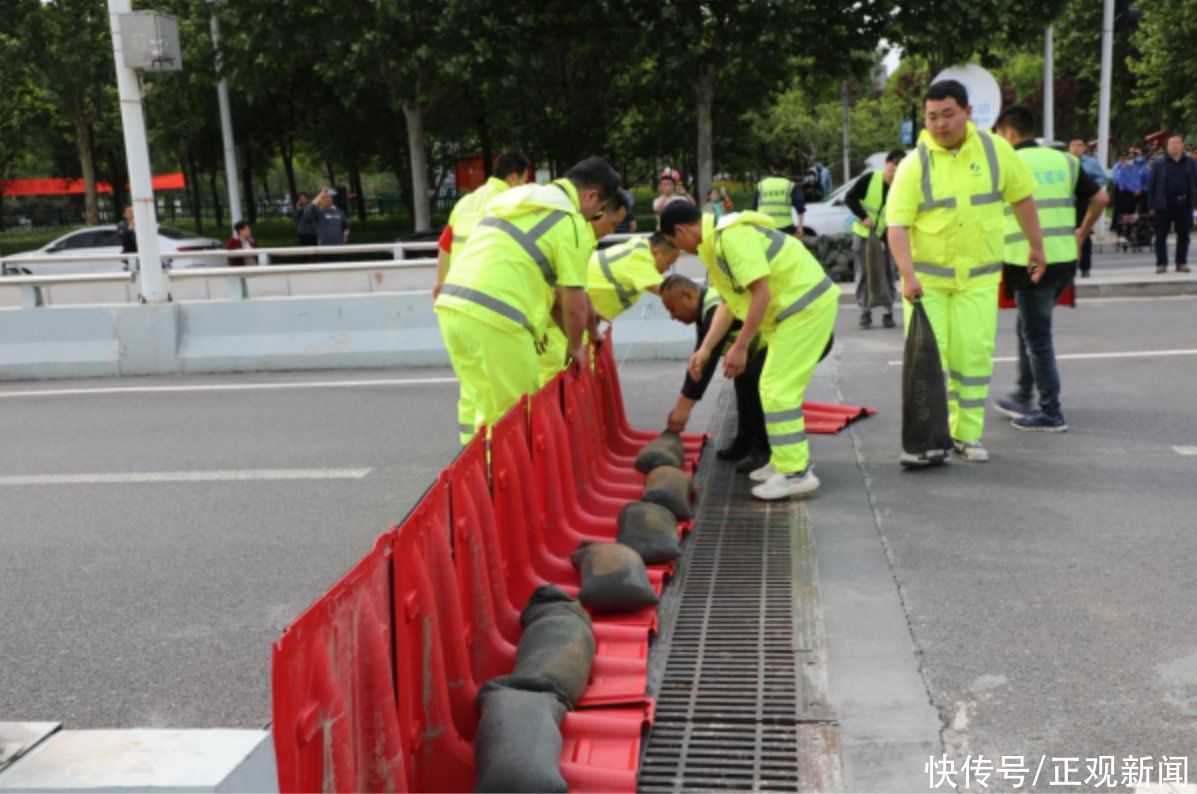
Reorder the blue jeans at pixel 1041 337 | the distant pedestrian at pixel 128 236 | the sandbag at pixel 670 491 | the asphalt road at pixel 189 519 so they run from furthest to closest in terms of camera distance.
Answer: the distant pedestrian at pixel 128 236 → the blue jeans at pixel 1041 337 → the sandbag at pixel 670 491 → the asphalt road at pixel 189 519

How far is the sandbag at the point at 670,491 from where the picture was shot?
5902 mm

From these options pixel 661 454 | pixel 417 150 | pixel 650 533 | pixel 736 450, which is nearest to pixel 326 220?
pixel 417 150

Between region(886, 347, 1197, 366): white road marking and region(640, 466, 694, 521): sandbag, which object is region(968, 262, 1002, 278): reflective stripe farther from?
region(886, 347, 1197, 366): white road marking

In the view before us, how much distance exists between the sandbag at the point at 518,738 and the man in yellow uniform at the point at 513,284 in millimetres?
2376

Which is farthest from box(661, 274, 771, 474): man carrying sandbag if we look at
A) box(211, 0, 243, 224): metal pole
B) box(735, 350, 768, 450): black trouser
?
box(211, 0, 243, 224): metal pole

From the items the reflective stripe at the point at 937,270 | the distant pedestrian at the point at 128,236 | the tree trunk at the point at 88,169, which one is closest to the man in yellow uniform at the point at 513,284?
the reflective stripe at the point at 937,270

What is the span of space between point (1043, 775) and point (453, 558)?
1841 mm

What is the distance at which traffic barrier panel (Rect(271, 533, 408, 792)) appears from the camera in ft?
8.04

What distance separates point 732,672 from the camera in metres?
4.27

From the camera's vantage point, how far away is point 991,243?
6.82 meters

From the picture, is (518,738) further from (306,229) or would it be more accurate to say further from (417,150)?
(417,150)

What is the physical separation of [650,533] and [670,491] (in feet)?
2.06

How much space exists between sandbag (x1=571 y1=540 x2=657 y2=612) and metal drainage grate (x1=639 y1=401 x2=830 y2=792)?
17 centimetres

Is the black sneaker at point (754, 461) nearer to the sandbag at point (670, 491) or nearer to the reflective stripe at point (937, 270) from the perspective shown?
the sandbag at point (670, 491)
